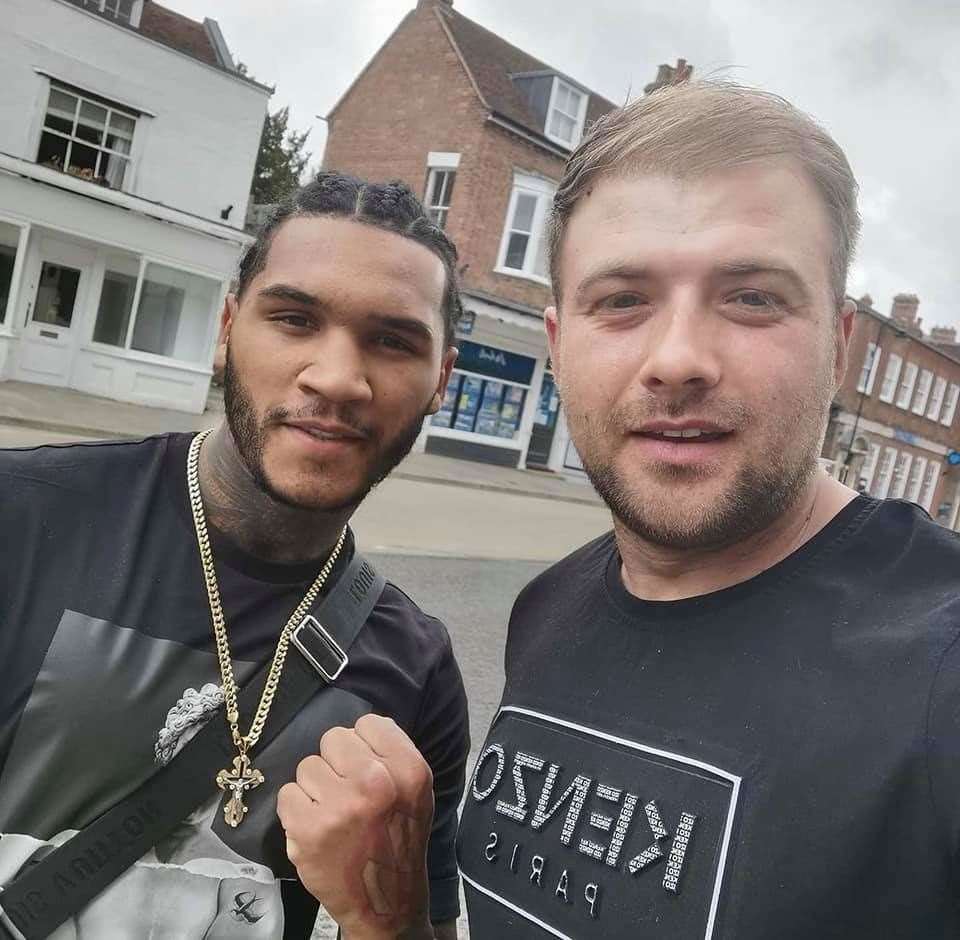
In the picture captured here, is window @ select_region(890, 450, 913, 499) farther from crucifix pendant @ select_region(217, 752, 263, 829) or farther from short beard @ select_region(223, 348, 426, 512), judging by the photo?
crucifix pendant @ select_region(217, 752, 263, 829)

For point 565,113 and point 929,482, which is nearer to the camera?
point 565,113

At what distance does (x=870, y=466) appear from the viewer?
89.9ft

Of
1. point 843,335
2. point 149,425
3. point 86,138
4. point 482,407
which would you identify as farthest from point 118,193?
point 843,335

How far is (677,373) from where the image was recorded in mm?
1278

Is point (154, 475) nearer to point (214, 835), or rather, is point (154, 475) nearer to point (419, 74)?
point (214, 835)

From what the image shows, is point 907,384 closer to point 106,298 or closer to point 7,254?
point 106,298

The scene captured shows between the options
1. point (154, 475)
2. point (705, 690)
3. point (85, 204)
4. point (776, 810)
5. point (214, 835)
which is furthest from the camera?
point (85, 204)

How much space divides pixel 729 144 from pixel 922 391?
31059 millimetres

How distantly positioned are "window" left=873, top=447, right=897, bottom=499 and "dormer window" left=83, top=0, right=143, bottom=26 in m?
24.1

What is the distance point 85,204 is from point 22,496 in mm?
13885

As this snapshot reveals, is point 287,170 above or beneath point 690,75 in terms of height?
above

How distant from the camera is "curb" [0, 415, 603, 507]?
10383 mm

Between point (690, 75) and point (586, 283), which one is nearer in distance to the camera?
point (586, 283)

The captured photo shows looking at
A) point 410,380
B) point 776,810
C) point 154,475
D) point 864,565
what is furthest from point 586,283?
point 154,475
